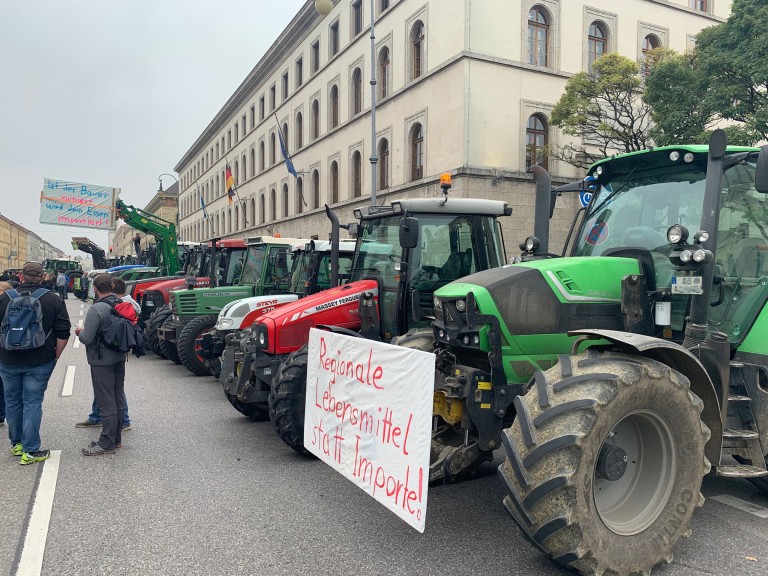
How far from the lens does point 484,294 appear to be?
4.11 m

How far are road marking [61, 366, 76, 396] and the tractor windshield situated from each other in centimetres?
325

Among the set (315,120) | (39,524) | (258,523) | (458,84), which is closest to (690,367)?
(258,523)

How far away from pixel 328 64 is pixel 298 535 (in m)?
32.6

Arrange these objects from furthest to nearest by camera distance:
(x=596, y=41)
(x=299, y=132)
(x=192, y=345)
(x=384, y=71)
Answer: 1. (x=299, y=132)
2. (x=384, y=71)
3. (x=596, y=41)
4. (x=192, y=345)

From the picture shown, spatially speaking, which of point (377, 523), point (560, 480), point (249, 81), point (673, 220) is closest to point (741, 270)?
point (673, 220)

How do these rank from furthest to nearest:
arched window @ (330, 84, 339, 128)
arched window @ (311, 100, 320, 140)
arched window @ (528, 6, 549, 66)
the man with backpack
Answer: arched window @ (311, 100, 320, 140) → arched window @ (330, 84, 339, 128) → arched window @ (528, 6, 549, 66) → the man with backpack

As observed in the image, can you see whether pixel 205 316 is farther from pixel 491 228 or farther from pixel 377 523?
pixel 377 523

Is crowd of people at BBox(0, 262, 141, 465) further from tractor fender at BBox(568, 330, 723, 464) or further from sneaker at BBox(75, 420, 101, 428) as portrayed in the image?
tractor fender at BBox(568, 330, 723, 464)

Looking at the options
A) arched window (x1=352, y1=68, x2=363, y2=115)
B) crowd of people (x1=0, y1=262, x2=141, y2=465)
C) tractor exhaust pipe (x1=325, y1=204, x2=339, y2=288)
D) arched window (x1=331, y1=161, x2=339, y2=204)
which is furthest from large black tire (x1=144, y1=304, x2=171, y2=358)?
arched window (x1=331, y1=161, x2=339, y2=204)

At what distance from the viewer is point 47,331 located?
19.4 feet

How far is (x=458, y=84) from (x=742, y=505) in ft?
65.2

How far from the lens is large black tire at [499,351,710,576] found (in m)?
3.12

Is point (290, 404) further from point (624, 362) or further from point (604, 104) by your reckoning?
point (604, 104)

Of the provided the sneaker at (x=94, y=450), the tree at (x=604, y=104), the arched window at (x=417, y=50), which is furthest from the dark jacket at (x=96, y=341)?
the arched window at (x=417, y=50)
